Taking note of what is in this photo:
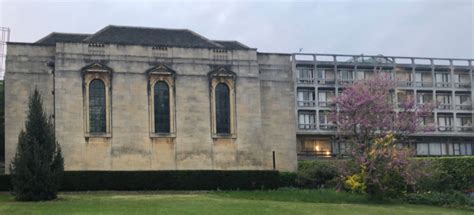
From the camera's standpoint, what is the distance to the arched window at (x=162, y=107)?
45469 mm

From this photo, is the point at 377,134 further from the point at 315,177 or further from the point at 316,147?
the point at 316,147

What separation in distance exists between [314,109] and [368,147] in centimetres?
4015

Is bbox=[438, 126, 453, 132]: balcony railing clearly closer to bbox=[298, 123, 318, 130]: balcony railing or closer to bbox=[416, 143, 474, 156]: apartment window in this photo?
bbox=[416, 143, 474, 156]: apartment window

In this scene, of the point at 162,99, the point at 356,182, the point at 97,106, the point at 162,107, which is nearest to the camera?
the point at 356,182

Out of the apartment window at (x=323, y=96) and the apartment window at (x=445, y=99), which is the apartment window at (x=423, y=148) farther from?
the apartment window at (x=323, y=96)

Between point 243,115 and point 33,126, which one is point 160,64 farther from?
point 33,126

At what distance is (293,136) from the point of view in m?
48.8

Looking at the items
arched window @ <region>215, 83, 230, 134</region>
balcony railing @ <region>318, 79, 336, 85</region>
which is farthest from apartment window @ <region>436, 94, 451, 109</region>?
arched window @ <region>215, 83, 230, 134</region>

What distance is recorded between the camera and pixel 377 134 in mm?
35500

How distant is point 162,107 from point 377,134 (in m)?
16.3

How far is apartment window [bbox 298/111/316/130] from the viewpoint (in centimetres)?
7362

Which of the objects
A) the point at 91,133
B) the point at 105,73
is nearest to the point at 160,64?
the point at 105,73

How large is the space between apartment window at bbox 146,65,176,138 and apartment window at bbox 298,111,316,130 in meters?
30.2

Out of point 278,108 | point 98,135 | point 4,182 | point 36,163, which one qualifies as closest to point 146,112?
point 98,135
